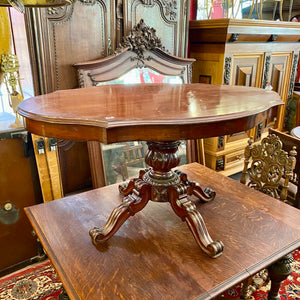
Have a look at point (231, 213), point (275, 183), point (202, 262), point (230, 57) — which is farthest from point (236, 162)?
point (202, 262)

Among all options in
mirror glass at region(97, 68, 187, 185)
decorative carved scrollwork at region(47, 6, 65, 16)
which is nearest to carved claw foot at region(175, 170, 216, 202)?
mirror glass at region(97, 68, 187, 185)

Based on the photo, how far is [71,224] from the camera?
1.44m

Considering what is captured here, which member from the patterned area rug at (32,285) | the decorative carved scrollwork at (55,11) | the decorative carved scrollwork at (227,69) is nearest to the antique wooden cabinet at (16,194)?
the patterned area rug at (32,285)

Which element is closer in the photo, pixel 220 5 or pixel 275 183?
pixel 275 183

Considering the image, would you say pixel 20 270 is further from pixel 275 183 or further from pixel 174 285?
pixel 275 183

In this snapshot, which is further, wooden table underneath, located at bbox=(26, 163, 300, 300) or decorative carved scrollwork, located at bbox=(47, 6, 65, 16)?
decorative carved scrollwork, located at bbox=(47, 6, 65, 16)

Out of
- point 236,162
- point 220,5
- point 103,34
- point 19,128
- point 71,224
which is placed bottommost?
point 236,162

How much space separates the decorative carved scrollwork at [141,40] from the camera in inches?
89.1

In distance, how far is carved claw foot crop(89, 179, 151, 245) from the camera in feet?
4.24

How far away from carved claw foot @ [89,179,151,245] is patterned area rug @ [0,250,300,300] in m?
0.83

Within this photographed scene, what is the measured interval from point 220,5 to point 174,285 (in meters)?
3.26

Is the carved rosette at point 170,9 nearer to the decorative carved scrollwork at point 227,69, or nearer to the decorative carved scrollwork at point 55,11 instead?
the decorative carved scrollwork at point 227,69

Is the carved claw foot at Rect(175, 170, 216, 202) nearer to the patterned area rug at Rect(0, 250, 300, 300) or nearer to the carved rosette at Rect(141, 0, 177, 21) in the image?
the patterned area rug at Rect(0, 250, 300, 300)

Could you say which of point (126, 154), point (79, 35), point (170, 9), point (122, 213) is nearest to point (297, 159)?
point (126, 154)
